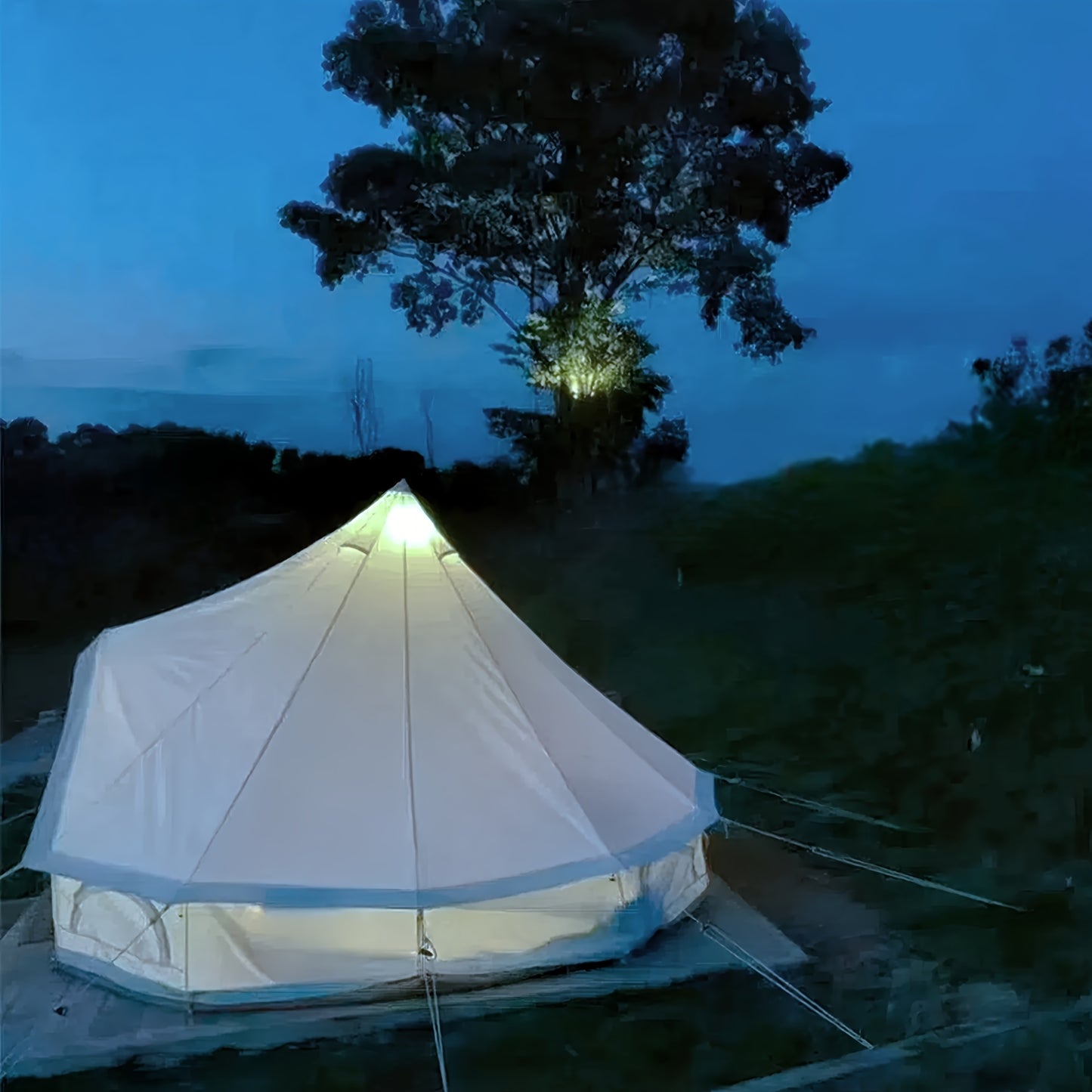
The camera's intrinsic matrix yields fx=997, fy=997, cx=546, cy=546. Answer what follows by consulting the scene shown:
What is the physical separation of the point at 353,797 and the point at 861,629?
4.92 metres

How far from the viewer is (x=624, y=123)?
620cm

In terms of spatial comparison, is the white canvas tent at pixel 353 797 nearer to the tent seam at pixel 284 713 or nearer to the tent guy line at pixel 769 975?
the tent seam at pixel 284 713

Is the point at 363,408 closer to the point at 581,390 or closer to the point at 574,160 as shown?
the point at 581,390

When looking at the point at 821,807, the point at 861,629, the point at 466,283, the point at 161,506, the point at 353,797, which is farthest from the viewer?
the point at 861,629

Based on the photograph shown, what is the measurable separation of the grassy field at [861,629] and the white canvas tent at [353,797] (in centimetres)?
158

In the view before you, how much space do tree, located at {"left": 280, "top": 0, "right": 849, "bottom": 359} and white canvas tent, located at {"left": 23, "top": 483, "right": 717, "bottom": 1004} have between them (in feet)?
12.5

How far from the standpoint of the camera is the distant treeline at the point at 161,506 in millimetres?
5848

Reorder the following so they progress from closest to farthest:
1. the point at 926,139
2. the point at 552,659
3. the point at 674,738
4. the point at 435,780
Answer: the point at 435,780 < the point at 552,659 < the point at 674,738 < the point at 926,139

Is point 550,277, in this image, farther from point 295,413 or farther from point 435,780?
point 435,780

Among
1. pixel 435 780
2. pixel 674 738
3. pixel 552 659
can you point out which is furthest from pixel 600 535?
pixel 435 780

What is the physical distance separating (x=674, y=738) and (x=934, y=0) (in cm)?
502

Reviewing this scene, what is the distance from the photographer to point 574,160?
20.6 feet

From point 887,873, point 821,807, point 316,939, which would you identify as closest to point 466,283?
point 821,807

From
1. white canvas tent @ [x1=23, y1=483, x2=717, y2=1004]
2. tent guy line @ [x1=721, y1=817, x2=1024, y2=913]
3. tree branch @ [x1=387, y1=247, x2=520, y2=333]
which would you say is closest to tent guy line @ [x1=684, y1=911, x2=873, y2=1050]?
white canvas tent @ [x1=23, y1=483, x2=717, y2=1004]
